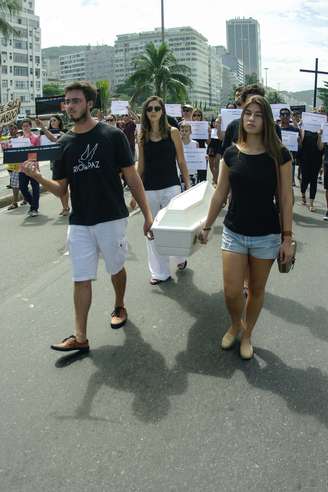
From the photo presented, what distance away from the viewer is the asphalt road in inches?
106

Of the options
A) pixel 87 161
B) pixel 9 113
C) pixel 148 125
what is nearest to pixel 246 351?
pixel 87 161

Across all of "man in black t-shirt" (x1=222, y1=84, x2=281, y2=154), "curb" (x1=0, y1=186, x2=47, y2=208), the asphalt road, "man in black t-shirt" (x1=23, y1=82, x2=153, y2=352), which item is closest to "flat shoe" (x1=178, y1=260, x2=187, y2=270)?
the asphalt road

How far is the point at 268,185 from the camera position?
12.0 ft

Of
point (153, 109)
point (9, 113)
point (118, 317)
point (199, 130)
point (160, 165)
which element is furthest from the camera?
point (9, 113)

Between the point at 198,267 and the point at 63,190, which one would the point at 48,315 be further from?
the point at 198,267

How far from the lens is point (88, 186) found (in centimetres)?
390

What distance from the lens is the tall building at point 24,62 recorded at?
357 ft

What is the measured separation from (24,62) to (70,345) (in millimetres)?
121306

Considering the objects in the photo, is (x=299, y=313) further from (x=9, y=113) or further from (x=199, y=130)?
(x=9, y=113)

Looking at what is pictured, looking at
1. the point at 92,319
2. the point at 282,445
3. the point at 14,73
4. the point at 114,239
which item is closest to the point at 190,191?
the point at 114,239

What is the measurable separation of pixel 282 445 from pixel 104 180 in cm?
217

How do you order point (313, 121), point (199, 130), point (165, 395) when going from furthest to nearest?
1. point (313, 121)
2. point (199, 130)
3. point (165, 395)

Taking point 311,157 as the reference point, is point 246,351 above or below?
below

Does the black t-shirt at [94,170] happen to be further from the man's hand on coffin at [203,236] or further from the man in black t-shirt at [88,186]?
the man's hand on coffin at [203,236]
